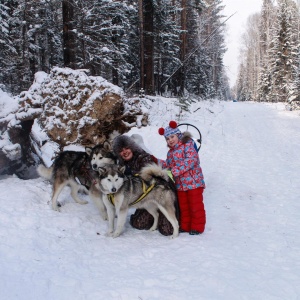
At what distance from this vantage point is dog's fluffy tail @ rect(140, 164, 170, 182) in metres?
4.16

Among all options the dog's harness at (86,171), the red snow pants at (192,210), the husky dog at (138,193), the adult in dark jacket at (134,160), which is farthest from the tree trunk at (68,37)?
the red snow pants at (192,210)

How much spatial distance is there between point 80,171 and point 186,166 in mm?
1903

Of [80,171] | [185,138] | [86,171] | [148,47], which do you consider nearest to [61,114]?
[80,171]

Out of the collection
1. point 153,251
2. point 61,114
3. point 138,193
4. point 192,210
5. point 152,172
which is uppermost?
point 61,114

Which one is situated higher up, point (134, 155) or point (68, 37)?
point (68, 37)

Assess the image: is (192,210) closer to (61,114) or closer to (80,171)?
(80,171)

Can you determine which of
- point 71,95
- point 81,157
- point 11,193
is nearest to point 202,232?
point 81,157

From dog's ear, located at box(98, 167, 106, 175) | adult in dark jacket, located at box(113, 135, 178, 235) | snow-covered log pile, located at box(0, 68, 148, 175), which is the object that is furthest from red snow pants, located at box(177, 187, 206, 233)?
snow-covered log pile, located at box(0, 68, 148, 175)

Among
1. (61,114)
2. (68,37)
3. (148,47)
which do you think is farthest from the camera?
(148,47)

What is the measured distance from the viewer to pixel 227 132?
1186 centimetres

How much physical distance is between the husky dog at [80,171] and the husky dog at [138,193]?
0.40 metres

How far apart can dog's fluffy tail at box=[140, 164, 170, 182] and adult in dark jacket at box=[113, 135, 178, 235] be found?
40 centimetres

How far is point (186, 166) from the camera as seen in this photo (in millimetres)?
4297

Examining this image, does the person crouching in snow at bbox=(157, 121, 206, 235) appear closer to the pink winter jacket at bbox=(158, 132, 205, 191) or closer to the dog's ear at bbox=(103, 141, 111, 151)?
the pink winter jacket at bbox=(158, 132, 205, 191)
